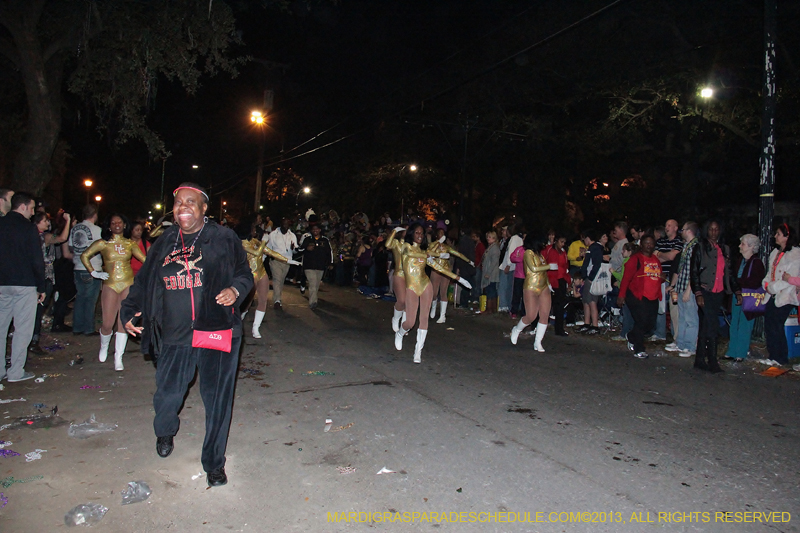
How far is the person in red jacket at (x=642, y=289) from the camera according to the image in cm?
962

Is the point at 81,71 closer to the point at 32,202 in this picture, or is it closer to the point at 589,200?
the point at 32,202

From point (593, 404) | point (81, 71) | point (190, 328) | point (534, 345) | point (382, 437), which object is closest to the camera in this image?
point (190, 328)

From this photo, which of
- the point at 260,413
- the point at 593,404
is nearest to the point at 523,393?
the point at 593,404

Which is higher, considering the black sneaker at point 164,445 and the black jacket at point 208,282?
the black jacket at point 208,282

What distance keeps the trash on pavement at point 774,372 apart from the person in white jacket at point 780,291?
0.35 metres

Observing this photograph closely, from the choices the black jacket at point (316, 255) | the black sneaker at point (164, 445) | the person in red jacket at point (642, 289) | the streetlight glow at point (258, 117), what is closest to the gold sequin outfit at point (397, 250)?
the person in red jacket at point (642, 289)

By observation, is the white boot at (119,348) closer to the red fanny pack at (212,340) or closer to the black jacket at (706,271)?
the red fanny pack at (212,340)

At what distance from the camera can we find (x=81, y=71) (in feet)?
42.8

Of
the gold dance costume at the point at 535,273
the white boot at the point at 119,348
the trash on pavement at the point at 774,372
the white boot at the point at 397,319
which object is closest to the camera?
the white boot at the point at 119,348

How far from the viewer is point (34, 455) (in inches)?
177

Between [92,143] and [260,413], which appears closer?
[260,413]

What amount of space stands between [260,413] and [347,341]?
14.0 feet

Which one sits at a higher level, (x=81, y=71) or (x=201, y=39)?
(x=201, y=39)

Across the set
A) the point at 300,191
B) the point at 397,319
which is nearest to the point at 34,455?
the point at 397,319
